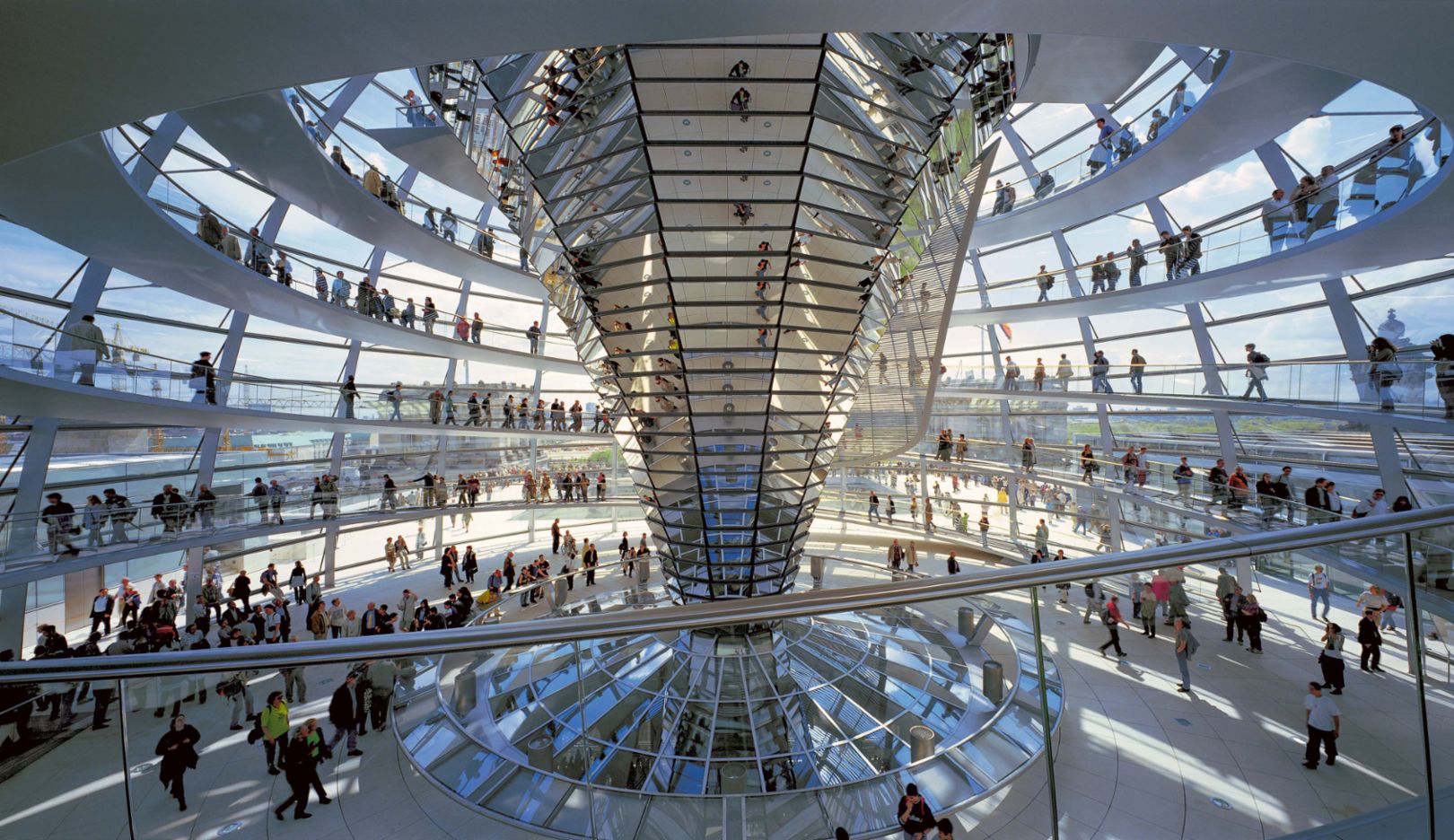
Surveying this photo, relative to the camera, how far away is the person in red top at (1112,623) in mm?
10109

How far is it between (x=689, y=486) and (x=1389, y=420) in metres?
11.6

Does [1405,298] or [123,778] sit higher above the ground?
[1405,298]

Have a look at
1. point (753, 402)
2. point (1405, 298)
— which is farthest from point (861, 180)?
point (1405, 298)

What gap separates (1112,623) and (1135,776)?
11.4 feet

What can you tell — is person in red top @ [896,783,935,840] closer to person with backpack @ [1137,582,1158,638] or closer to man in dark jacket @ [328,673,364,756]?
person with backpack @ [1137,582,1158,638]

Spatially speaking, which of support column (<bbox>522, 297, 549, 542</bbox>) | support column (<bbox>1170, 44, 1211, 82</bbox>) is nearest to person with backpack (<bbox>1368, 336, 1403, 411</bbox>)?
support column (<bbox>1170, 44, 1211, 82</bbox>)

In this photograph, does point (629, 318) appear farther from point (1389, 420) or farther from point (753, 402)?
point (1389, 420)

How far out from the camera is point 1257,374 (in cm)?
1437

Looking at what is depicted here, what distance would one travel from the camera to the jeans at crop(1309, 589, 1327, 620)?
364 cm

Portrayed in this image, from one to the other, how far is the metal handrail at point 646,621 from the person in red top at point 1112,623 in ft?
29.2

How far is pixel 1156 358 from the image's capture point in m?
19.6

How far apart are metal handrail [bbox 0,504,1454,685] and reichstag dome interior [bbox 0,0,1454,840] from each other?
0.06 feet

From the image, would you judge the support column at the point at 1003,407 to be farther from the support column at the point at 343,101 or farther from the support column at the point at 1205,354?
the support column at the point at 343,101

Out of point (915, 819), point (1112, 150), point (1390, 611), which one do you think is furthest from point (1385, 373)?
point (915, 819)
